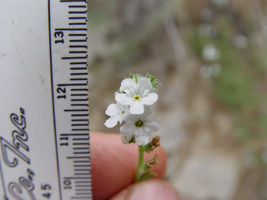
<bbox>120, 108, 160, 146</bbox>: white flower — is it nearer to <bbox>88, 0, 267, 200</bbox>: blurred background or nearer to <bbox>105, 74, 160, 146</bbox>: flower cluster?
<bbox>105, 74, 160, 146</bbox>: flower cluster

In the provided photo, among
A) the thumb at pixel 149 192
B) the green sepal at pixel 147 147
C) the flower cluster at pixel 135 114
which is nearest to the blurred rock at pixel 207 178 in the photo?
the thumb at pixel 149 192

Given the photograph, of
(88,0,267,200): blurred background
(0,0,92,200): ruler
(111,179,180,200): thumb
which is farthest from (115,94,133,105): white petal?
(88,0,267,200): blurred background

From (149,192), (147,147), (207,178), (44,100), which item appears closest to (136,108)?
(147,147)

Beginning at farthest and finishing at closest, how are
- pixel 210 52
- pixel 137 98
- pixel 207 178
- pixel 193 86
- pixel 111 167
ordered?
pixel 210 52 < pixel 193 86 < pixel 207 178 < pixel 111 167 < pixel 137 98

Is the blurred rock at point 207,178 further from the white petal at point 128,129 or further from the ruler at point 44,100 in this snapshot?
the white petal at point 128,129

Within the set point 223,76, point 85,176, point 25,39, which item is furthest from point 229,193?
point 25,39

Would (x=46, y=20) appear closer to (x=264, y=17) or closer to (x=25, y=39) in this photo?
(x=25, y=39)

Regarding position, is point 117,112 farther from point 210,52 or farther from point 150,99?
point 210,52
